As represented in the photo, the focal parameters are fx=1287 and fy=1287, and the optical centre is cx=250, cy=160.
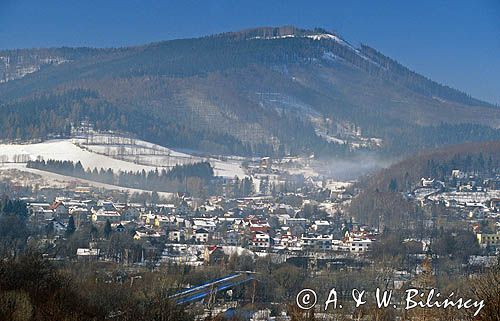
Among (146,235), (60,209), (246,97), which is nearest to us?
(146,235)

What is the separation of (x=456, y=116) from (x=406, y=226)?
53.7 metres

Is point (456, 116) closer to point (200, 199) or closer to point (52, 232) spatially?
point (200, 199)

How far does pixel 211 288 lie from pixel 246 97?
70.7 m

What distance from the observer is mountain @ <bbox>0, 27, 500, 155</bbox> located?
70.2m

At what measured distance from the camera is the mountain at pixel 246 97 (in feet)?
230

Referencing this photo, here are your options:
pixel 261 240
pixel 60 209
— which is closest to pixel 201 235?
pixel 261 240

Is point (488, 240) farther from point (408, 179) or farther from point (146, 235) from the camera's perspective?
point (408, 179)

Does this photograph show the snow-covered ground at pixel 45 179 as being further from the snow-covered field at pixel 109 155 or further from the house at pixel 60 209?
the house at pixel 60 209

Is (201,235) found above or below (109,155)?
below

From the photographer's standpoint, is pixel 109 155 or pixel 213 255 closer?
pixel 213 255

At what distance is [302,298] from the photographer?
18641mm

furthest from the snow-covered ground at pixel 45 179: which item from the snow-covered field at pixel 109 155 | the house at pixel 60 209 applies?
the house at pixel 60 209

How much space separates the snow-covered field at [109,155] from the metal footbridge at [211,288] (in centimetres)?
3149

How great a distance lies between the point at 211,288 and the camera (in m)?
19.7
